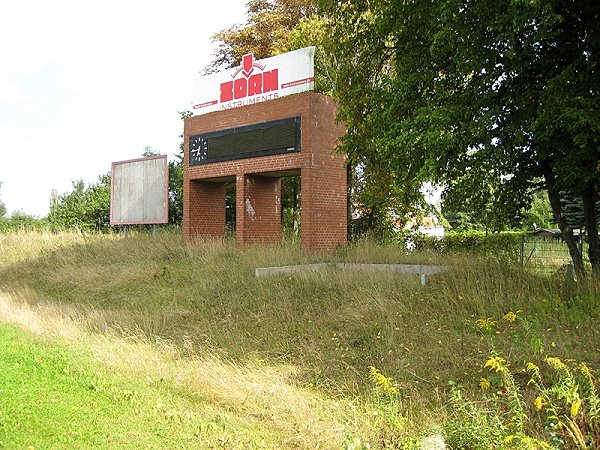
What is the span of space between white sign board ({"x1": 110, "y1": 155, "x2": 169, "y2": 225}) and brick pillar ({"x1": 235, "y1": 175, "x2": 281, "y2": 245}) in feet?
17.6

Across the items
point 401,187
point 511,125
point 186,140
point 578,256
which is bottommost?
point 578,256

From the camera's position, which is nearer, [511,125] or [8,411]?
[8,411]

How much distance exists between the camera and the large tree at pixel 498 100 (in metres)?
9.70

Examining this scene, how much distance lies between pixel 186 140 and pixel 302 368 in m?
14.8

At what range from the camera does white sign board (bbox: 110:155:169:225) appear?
24.5 m

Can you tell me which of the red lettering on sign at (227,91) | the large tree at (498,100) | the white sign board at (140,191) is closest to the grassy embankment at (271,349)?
the large tree at (498,100)

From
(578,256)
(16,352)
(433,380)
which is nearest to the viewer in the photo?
(433,380)

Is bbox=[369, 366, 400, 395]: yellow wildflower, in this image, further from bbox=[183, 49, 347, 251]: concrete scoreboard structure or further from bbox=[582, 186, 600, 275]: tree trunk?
bbox=[183, 49, 347, 251]: concrete scoreboard structure

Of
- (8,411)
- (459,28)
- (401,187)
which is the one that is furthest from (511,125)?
(8,411)

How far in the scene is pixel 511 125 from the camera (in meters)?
10.7

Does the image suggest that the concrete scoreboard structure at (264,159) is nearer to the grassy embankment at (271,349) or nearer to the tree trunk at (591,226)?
the grassy embankment at (271,349)

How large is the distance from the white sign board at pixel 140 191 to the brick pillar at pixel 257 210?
5.36 metres

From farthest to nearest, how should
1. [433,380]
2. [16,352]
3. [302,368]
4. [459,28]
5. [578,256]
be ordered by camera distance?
[578,256]
[459,28]
[16,352]
[302,368]
[433,380]

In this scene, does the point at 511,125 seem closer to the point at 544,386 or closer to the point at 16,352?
the point at 544,386
